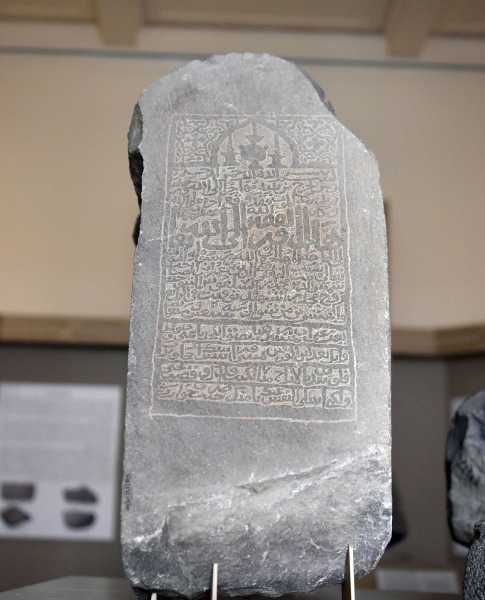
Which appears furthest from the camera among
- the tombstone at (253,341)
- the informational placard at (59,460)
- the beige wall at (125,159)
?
the beige wall at (125,159)

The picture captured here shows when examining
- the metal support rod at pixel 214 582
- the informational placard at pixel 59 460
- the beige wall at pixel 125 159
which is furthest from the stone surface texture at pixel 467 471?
the informational placard at pixel 59 460

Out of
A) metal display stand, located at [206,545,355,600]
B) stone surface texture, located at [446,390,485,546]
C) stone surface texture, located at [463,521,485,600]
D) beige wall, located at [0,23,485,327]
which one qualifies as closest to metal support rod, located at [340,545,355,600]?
metal display stand, located at [206,545,355,600]

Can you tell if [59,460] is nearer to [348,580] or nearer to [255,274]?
[255,274]

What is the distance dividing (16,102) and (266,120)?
2.69 m

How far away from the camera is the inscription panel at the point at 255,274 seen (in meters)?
2.26

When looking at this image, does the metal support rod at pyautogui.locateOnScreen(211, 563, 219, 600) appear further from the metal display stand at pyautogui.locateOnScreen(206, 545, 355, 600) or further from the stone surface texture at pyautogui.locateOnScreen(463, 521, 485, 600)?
the stone surface texture at pyautogui.locateOnScreen(463, 521, 485, 600)

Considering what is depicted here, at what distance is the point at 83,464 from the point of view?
410 cm

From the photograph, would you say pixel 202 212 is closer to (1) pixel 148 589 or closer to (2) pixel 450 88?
(1) pixel 148 589

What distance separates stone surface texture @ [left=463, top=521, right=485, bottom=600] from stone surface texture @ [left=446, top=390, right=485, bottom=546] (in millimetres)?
615

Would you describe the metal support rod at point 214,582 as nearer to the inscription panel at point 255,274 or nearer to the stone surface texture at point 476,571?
the inscription panel at point 255,274

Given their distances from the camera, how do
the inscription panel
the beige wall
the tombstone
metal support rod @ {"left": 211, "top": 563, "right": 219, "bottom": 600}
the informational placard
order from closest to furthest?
1. metal support rod @ {"left": 211, "top": 563, "right": 219, "bottom": 600}
2. the tombstone
3. the inscription panel
4. the informational placard
5. the beige wall

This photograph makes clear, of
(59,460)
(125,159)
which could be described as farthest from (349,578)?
(125,159)

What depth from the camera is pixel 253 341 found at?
2309 millimetres

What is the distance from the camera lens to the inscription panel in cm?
226
